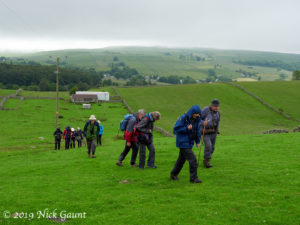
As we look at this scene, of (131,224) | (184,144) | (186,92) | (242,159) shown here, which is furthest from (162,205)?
(186,92)

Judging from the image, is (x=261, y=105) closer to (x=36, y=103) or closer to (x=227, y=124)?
(x=227, y=124)

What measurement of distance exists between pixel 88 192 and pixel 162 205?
347 centimetres

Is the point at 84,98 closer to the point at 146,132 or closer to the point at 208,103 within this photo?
the point at 208,103

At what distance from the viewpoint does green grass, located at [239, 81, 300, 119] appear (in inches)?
3553

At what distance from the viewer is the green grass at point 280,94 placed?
90.2 meters

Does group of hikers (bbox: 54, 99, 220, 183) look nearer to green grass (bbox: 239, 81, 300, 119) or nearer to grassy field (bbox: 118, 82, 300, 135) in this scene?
grassy field (bbox: 118, 82, 300, 135)

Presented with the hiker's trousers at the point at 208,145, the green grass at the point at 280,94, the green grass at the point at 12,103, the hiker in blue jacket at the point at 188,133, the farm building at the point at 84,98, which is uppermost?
the hiker in blue jacket at the point at 188,133

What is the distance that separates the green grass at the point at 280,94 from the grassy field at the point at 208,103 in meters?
3.65

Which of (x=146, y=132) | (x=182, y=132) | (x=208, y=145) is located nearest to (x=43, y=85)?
(x=146, y=132)

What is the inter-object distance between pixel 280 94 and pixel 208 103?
2871 cm

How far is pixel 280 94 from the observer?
104375mm

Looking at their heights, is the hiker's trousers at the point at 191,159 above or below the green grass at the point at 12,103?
above

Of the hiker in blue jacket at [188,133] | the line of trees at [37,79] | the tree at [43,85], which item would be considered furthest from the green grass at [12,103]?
the hiker in blue jacket at [188,133]

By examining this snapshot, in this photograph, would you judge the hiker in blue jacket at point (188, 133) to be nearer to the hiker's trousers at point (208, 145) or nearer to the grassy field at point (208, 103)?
the hiker's trousers at point (208, 145)
